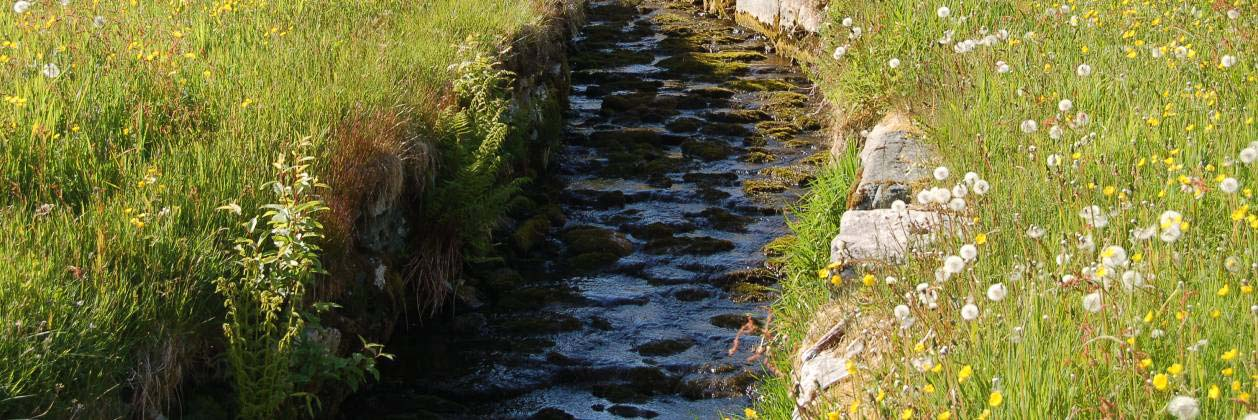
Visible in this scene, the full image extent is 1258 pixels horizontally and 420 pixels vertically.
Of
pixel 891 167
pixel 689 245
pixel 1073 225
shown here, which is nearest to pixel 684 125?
pixel 689 245

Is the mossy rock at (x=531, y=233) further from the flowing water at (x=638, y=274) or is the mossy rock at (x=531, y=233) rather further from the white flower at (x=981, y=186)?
the white flower at (x=981, y=186)

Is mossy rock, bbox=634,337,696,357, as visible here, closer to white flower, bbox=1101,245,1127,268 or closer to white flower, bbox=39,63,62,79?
white flower, bbox=39,63,62,79

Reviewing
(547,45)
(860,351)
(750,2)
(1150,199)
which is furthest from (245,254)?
(750,2)

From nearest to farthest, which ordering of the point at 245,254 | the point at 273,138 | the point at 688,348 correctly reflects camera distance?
the point at 245,254
the point at 273,138
the point at 688,348

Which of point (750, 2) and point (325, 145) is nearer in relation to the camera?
point (325, 145)

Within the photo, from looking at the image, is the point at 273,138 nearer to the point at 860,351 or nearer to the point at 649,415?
the point at 649,415

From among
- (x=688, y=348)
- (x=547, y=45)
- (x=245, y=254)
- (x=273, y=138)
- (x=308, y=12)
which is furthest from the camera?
(x=547, y=45)

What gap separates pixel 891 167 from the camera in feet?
21.6

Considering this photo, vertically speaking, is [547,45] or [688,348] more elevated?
[547,45]

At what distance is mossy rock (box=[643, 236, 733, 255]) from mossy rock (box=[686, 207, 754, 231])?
12.7 inches

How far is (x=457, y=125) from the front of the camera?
712 cm

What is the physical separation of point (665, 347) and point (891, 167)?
1.65m

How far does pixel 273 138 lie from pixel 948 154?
11.1 ft

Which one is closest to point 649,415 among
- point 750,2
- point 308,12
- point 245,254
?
point 245,254
